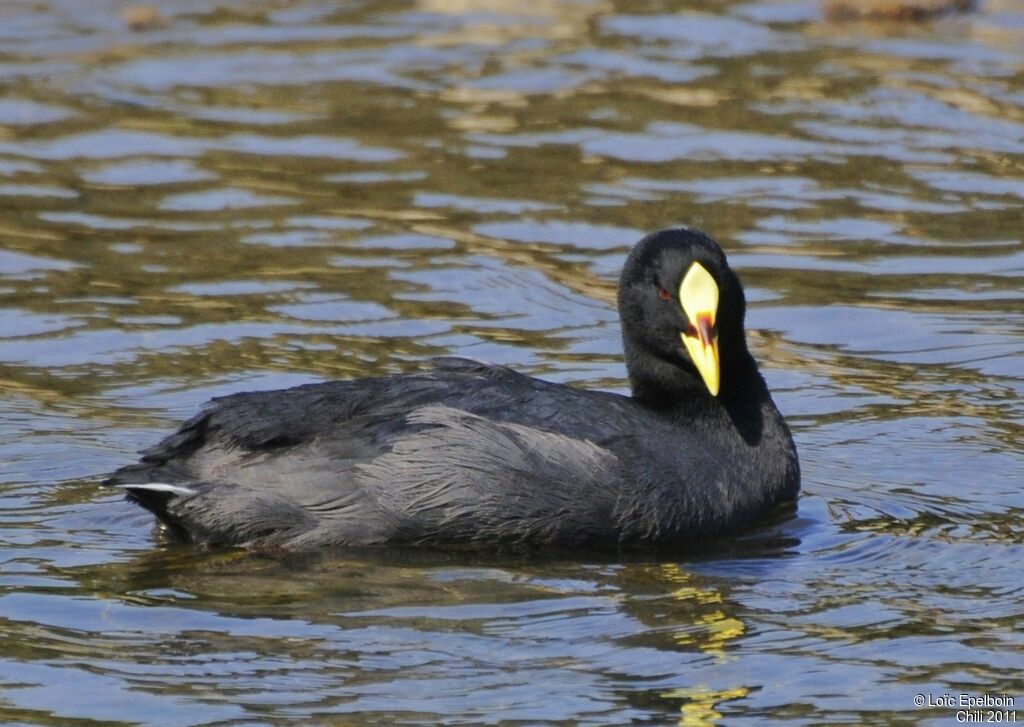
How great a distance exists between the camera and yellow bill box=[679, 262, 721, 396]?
22.7 feet

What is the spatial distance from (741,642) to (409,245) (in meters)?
4.93

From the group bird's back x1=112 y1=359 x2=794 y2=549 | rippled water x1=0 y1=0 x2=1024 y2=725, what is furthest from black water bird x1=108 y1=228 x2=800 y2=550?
rippled water x1=0 y1=0 x2=1024 y2=725

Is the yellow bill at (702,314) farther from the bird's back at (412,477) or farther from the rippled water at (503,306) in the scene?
the rippled water at (503,306)

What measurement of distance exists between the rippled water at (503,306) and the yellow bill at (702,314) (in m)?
0.60

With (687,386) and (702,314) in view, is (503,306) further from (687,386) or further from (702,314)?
(702,314)

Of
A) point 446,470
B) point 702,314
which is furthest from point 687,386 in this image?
point 446,470

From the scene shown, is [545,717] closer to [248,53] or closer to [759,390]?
[759,390]

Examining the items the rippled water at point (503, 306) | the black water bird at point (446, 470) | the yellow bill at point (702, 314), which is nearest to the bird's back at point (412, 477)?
the black water bird at point (446, 470)

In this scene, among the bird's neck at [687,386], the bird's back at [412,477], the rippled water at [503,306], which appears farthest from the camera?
the bird's neck at [687,386]

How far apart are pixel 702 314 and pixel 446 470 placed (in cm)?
110

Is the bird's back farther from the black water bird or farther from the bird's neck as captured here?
the bird's neck

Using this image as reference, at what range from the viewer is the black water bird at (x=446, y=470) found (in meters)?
6.48

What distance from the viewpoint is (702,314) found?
691 cm

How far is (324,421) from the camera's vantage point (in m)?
6.61
